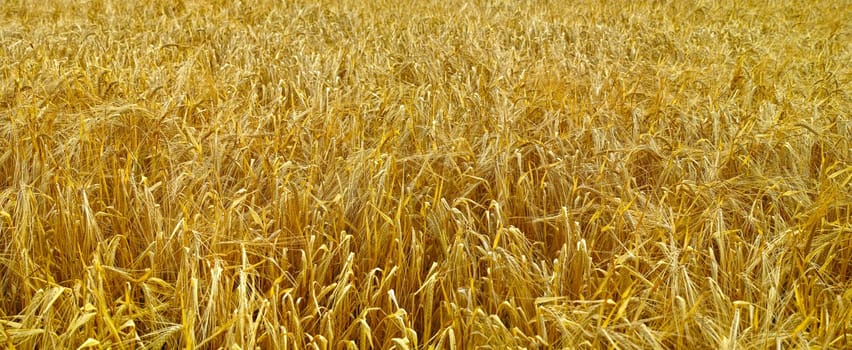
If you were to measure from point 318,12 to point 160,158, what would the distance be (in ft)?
11.9

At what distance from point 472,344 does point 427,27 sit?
3.83 meters

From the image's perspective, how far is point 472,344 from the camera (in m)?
1.58

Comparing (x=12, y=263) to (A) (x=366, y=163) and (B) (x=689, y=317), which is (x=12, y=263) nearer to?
(A) (x=366, y=163)

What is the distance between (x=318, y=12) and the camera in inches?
227

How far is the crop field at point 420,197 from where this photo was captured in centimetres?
161

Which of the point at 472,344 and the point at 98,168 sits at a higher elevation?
the point at 98,168

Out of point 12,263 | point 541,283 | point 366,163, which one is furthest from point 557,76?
point 12,263

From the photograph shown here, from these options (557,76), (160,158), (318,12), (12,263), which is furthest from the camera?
(318,12)

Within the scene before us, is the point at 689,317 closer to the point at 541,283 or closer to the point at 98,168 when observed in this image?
the point at 541,283

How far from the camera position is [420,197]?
2.22 m

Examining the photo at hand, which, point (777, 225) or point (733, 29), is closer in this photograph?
point (777, 225)

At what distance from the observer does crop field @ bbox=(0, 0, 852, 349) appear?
161cm

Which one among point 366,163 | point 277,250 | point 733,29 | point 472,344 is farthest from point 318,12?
point 472,344

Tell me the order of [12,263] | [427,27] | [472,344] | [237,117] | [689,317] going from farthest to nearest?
[427,27]
[237,117]
[12,263]
[472,344]
[689,317]
